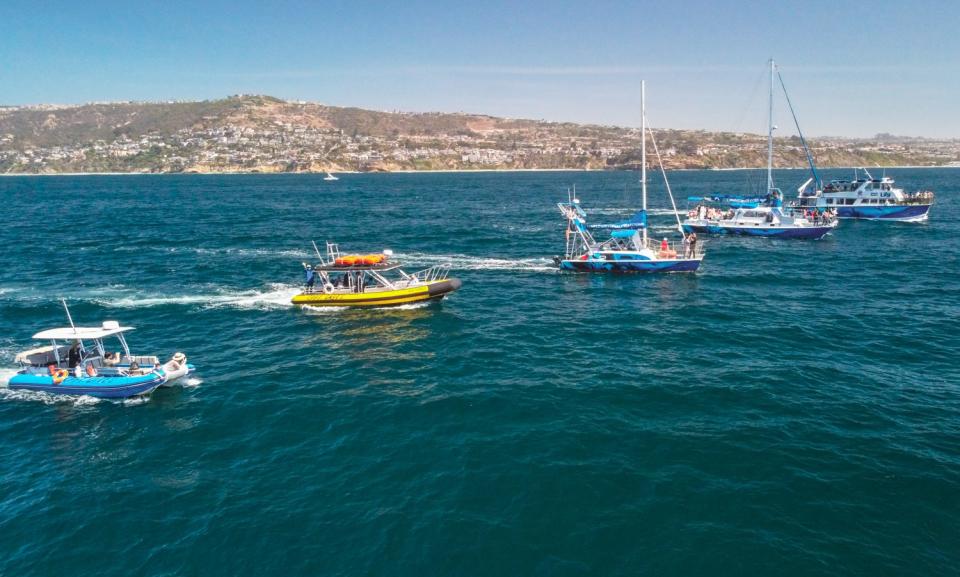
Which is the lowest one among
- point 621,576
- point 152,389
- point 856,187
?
point 621,576

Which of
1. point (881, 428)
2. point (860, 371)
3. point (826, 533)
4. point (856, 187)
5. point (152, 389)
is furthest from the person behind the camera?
point (856, 187)

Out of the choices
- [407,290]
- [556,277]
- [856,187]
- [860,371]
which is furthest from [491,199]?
[860,371]

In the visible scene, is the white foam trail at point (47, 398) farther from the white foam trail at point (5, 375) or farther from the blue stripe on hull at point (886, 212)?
the blue stripe on hull at point (886, 212)

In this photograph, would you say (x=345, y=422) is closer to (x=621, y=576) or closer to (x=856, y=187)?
(x=621, y=576)

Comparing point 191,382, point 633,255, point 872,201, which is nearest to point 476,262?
point 633,255

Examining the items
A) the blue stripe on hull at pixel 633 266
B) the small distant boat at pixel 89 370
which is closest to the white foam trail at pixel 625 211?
the blue stripe on hull at pixel 633 266

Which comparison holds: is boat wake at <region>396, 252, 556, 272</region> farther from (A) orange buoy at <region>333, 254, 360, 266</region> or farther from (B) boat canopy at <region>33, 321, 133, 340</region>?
(B) boat canopy at <region>33, 321, 133, 340</region>

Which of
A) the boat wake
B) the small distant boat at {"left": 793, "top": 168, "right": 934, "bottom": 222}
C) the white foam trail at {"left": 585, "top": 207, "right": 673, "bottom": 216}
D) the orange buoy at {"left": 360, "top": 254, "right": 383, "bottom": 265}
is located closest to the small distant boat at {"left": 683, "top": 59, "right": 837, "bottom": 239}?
the small distant boat at {"left": 793, "top": 168, "right": 934, "bottom": 222}
